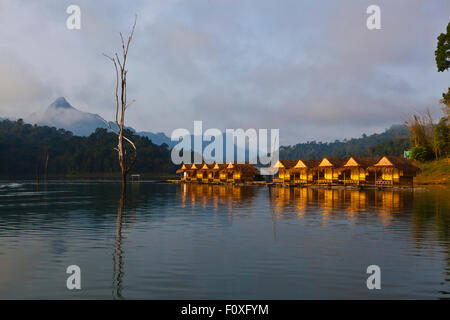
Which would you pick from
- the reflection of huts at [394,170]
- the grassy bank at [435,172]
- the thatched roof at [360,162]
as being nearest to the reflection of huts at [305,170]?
the thatched roof at [360,162]

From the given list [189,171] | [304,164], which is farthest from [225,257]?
[189,171]

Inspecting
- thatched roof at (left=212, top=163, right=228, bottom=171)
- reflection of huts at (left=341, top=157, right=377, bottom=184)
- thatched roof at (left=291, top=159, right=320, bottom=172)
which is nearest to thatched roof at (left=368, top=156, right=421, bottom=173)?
reflection of huts at (left=341, top=157, right=377, bottom=184)

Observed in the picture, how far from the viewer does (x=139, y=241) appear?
14.7 meters

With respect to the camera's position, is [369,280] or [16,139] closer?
[369,280]

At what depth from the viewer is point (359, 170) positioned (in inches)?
2245

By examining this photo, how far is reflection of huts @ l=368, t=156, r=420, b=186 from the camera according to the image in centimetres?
5256

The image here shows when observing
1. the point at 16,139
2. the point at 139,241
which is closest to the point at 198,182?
the point at 139,241

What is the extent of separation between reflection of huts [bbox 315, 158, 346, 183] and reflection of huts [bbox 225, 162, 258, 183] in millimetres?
16375

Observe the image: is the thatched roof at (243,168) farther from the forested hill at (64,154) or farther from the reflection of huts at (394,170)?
the forested hill at (64,154)

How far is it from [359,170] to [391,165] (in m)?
5.64

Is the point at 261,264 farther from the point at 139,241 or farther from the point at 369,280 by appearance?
the point at 139,241

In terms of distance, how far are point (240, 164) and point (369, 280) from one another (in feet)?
214

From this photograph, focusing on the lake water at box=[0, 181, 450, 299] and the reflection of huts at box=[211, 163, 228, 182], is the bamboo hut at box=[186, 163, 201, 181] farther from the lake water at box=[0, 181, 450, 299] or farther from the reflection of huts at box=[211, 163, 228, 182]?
the lake water at box=[0, 181, 450, 299]

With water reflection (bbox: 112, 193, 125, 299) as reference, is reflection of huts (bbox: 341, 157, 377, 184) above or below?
above
